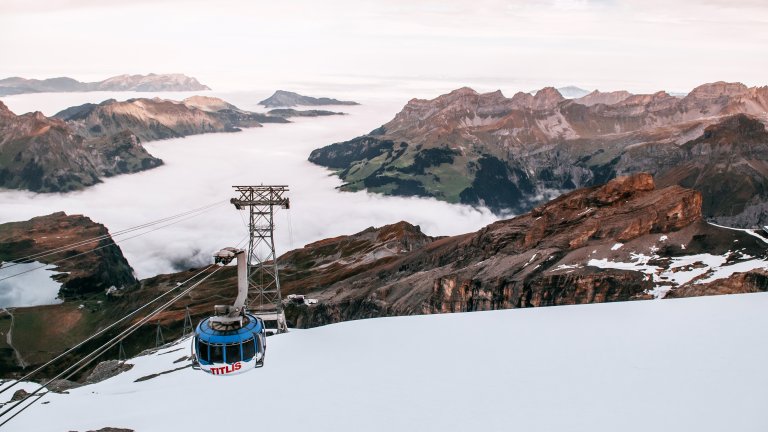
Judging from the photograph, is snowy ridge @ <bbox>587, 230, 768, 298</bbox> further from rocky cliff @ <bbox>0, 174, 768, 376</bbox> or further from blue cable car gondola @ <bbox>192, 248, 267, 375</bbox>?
→ blue cable car gondola @ <bbox>192, 248, 267, 375</bbox>

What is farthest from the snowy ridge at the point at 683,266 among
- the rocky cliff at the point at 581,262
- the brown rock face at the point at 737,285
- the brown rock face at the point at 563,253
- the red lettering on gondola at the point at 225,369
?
the red lettering on gondola at the point at 225,369

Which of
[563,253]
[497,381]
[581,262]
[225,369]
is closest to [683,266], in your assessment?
[581,262]

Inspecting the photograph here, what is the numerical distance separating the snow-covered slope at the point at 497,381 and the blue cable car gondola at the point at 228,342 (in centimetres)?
119

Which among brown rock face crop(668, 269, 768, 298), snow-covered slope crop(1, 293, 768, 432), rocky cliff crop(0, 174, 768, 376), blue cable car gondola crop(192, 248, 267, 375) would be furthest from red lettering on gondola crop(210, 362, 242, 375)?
rocky cliff crop(0, 174, 768, 376)

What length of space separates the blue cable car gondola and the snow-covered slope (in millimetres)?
1189

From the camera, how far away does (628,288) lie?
226 ft

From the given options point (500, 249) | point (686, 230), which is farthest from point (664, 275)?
point (500, 249)

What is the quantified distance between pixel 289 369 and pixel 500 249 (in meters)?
78.6

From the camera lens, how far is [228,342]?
1187 inches

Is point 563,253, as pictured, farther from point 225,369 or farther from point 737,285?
point 225,369

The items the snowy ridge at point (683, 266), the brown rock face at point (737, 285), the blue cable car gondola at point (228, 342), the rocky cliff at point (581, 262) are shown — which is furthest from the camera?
the rocky cliff at point (581, 262)

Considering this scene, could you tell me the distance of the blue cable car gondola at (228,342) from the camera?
30.2 m

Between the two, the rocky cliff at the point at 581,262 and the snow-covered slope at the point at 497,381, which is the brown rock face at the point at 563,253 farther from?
the snow-covered slope at the point at 497,381

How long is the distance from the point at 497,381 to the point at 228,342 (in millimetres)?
13975
